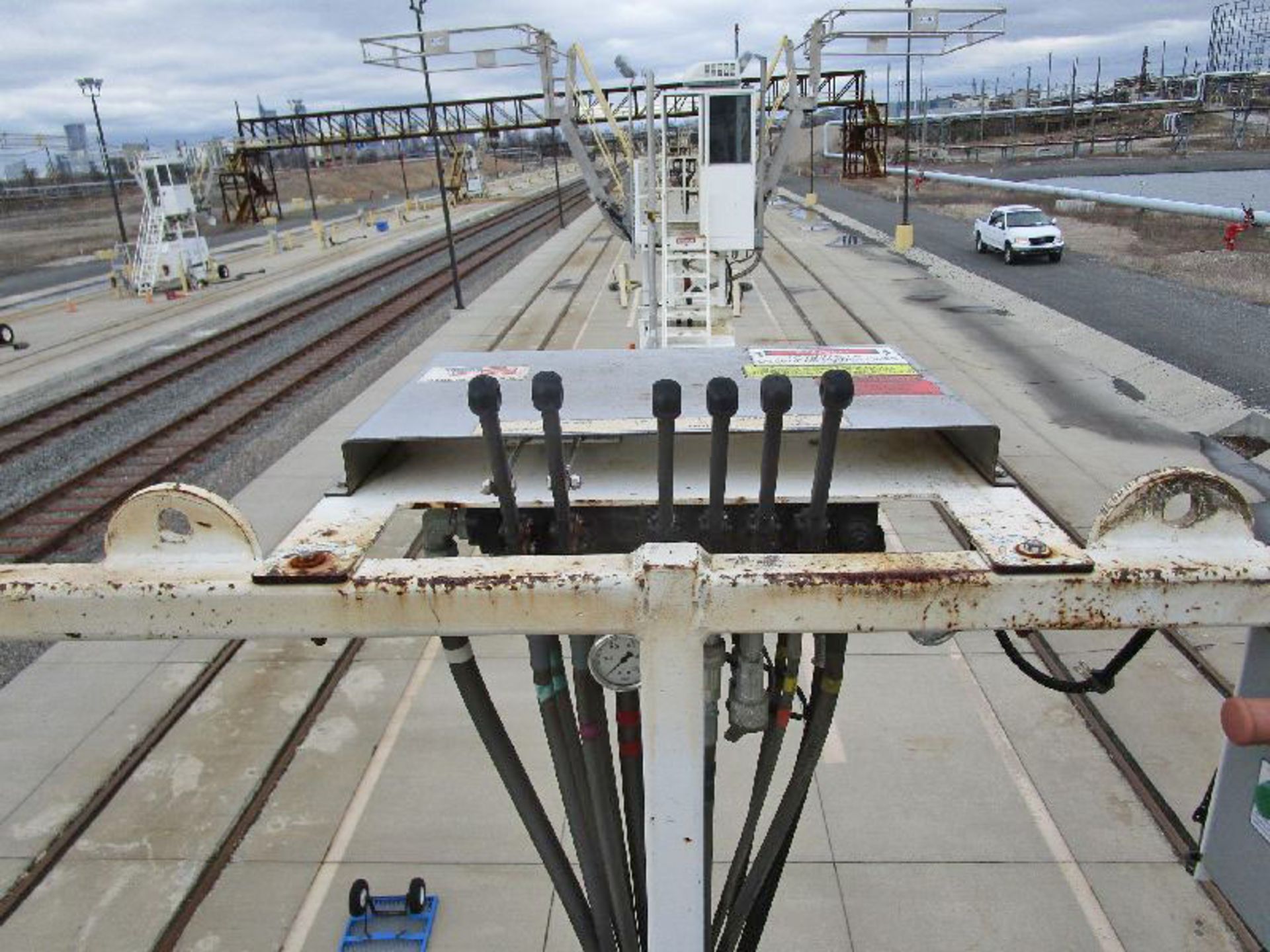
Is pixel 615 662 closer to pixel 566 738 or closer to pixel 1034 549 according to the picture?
pixel 566 738

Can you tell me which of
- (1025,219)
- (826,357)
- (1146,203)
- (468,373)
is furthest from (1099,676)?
(1146,203)

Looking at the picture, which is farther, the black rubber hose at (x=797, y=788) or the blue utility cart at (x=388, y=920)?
the blue utility cart at (x=388, y=920)

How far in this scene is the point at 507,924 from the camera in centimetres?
531

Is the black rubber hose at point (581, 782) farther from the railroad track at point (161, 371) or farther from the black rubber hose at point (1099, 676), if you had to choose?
the railroad track at point (161, 371)

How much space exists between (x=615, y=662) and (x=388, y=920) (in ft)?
11.7

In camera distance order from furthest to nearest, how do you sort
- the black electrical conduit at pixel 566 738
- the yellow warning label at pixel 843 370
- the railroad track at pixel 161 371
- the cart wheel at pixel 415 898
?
the railroad track at pixel 161 371, the cart wheel at pixel 415 898, the yellow warning label at pixel 843 370, the black electrical conduit at pixel 566 738

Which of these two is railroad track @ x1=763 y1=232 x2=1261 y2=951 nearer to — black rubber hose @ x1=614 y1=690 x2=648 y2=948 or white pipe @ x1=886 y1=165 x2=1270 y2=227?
black rubber hose @ x1=614 y1=690 x2=648 y2=948

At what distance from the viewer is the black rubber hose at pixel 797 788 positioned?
2.60 metres

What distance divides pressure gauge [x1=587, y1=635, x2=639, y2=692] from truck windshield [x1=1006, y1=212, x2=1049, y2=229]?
29.6 metres

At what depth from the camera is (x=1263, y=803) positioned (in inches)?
123

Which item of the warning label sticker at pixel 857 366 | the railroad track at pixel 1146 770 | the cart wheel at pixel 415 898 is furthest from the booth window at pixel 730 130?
the cart wheel at pixel 415 898

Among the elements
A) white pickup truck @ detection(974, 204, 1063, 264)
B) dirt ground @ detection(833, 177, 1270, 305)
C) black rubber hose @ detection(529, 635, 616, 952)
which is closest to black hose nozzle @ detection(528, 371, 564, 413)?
black rubber hose @ detection(529, 635, 616, 952)

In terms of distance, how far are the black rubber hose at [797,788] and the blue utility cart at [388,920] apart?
112 inches

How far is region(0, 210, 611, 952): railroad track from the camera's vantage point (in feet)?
18.1
